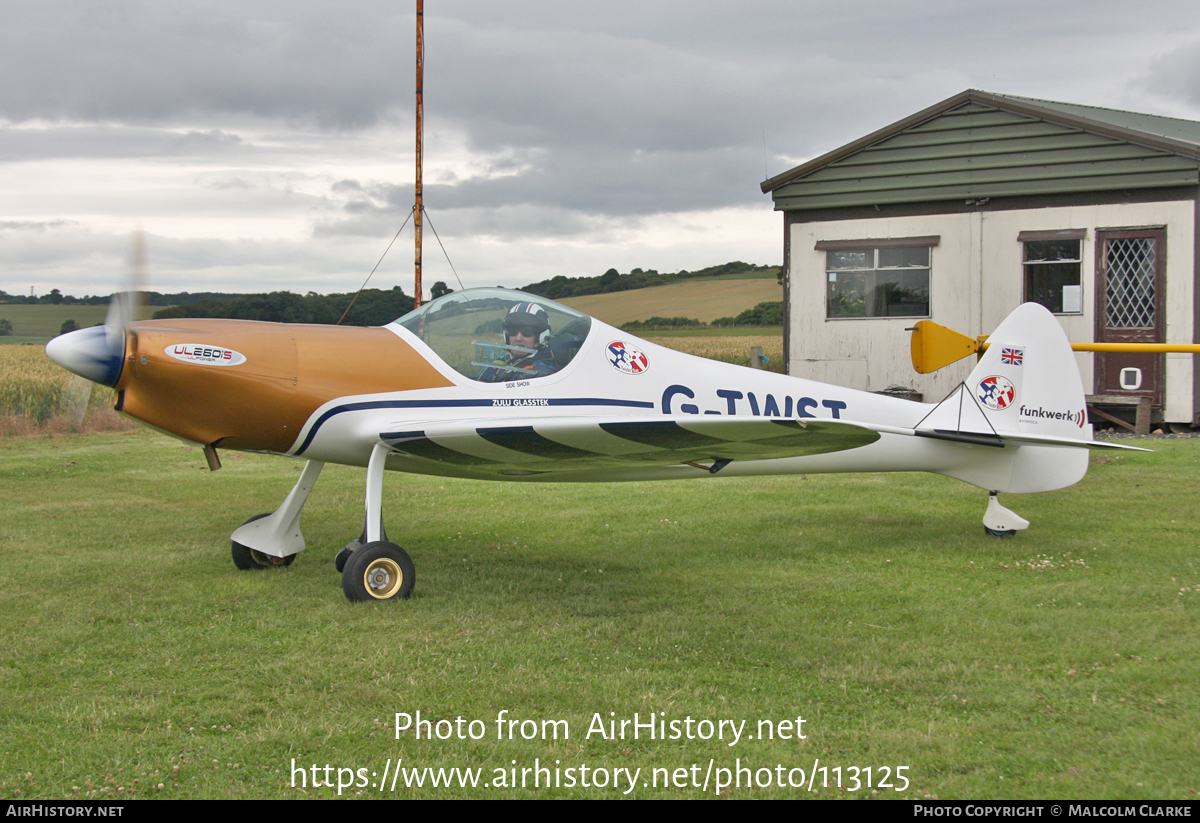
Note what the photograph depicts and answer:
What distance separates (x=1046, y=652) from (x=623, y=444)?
2.46 metres

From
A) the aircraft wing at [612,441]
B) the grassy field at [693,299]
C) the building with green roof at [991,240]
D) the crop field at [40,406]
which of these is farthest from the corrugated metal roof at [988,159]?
the grassy field at [693,299]

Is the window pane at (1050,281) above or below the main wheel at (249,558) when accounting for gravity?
above

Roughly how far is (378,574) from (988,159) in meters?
12.5

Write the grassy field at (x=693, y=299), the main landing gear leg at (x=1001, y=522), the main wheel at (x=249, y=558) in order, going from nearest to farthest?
the main wheel at (x=249, y=558)
the main landing gear leg at (x=1001, y=522)
the grassy field at (x=693, y=299)

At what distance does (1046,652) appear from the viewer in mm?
4594

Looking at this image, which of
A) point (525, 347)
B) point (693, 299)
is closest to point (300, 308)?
point (525, 347)

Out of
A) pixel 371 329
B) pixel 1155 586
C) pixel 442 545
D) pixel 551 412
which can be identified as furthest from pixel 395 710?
pixel 1155 586

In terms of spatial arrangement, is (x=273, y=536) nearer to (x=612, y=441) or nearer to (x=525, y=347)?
(x=525, y=347)

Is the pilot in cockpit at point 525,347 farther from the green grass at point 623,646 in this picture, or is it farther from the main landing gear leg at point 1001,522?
the main landing gear leg at point 1001,522

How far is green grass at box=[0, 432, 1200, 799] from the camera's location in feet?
11.2

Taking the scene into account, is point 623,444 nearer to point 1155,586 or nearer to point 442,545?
point 442,545

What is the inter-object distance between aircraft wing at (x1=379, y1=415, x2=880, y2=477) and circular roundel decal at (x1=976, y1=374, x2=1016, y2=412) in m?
2.59

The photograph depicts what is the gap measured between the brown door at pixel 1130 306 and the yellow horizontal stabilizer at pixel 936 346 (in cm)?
693

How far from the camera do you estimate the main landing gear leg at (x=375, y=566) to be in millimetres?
5508
